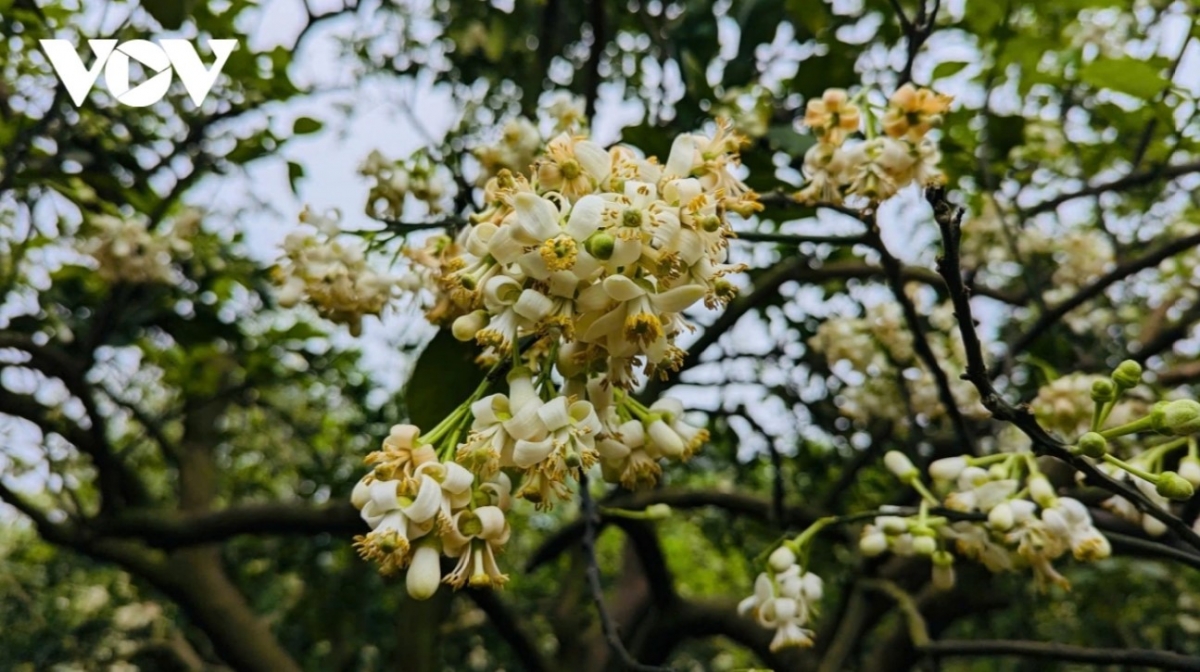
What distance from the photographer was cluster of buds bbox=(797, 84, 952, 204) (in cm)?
120

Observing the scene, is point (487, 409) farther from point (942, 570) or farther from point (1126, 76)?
point (1126, 76)

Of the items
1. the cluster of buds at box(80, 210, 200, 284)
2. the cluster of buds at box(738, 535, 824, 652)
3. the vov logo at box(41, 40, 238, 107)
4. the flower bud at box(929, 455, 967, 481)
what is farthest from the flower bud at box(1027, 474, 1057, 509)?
the cluster of buds at box(80, 210, 200, 284)

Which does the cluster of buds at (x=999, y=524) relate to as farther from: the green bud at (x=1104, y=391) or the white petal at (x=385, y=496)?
the white petal at (x=385, y=496)

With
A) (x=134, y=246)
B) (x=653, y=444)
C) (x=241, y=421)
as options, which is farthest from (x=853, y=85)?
(x=241, y=421)

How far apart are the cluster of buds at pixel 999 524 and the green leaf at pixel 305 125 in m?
1.18

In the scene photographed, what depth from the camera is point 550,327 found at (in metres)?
0.77

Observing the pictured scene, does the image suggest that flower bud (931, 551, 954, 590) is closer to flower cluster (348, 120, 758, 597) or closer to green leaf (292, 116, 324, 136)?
flower cluster (348, 120, 758, 597)

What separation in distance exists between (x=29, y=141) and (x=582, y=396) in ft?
4.83

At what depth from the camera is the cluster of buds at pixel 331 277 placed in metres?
1.23

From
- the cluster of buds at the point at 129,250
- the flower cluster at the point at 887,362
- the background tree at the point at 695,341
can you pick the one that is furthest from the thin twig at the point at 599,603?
the cluster of buds at the point at 129,250

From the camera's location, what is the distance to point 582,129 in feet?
4.31

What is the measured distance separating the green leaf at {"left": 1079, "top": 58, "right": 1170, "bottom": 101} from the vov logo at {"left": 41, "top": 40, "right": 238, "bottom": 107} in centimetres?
144

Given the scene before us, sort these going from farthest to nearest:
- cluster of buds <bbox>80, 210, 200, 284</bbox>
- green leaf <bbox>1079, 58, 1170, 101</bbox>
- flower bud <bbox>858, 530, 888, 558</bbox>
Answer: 1. cluster of buds <bbox>80, 210, 200, 284</bbox>
2. green leaf <bbox>1079, 58, 1170, 101</bbox>
3. flower bud <bbox>858, 530, 888, 558</bbox>

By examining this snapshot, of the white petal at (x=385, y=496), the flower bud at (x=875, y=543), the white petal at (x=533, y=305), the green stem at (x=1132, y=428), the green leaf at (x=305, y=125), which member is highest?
the green leaf at (x=305, y=125)
